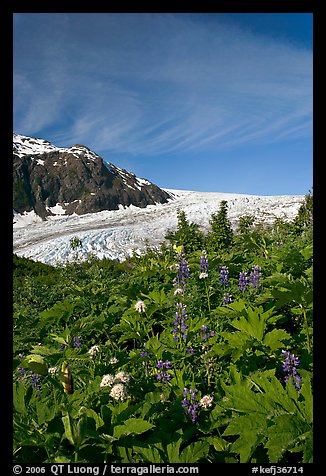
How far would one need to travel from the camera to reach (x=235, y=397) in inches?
50.3

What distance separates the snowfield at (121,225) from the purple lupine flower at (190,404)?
10995 mm

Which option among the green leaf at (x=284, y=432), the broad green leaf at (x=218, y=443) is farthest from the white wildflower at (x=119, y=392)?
the green leaf at (x=284, y=432)

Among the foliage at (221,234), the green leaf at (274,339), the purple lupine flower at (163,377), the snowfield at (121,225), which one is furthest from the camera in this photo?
the snowfield at (121,225)

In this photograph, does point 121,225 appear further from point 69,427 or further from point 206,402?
point 69,427

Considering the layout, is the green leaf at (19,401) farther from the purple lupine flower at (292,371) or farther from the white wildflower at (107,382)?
the purple lupine flower at (292,371)

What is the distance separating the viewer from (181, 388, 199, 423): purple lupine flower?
5.16 feet

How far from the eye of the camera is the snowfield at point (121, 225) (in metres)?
14.8

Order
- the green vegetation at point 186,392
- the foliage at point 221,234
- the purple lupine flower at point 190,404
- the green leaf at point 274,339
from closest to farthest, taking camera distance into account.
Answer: the green vegetation at point 186,392 < the purple lupine flower at point 190,404 < the green leaf at point 274,339 < the foliage at point 221,234

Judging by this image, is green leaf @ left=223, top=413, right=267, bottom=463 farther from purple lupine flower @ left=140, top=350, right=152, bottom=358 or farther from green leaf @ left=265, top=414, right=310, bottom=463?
purple lupine flower @ left=140, top=350, right=152, bottom=358

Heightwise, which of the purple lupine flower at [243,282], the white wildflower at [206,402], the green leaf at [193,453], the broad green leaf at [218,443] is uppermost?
the purple lupine flower at [243,282]

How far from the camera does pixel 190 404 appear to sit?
164 centimetres

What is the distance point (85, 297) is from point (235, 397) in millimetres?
3076
